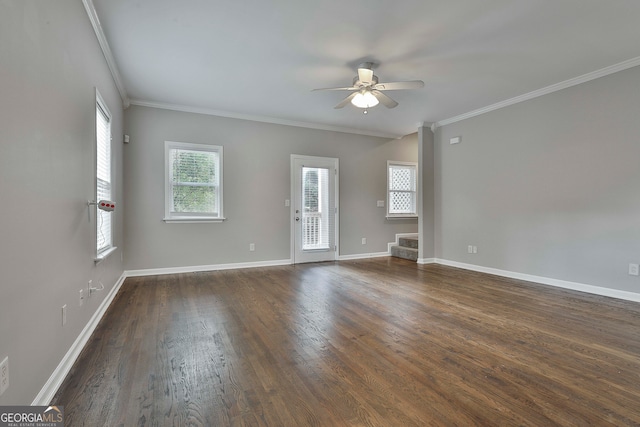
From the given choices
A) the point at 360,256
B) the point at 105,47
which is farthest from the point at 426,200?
the point at 105,47

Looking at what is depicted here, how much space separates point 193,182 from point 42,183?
3316 millimetres

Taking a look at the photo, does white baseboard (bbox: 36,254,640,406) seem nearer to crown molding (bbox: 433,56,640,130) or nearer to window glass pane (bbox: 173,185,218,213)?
window glass pane (bbox: 173,185,218,213)

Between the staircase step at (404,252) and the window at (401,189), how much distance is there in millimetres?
722

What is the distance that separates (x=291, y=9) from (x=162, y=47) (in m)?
1.48

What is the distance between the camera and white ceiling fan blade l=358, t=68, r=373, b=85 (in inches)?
125

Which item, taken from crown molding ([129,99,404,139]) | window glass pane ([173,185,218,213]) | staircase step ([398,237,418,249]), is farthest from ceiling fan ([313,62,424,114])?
staircase step ([398,237,418,249])

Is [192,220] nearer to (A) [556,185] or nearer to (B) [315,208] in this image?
(B) [315,208]

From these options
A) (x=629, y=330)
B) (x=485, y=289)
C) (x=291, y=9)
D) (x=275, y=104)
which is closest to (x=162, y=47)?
(x=291, y=9)

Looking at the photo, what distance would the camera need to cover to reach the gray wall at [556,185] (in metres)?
3.45

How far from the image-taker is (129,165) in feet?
14.7

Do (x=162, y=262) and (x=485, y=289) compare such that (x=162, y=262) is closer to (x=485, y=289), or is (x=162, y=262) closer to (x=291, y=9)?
(x=291, y=9)

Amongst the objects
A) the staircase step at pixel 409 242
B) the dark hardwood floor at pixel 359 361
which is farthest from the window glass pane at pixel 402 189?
the dark hardwood floor at pixel 359 361

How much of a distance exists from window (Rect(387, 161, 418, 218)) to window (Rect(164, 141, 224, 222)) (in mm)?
3595

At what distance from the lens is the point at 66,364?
A: 1910mm
